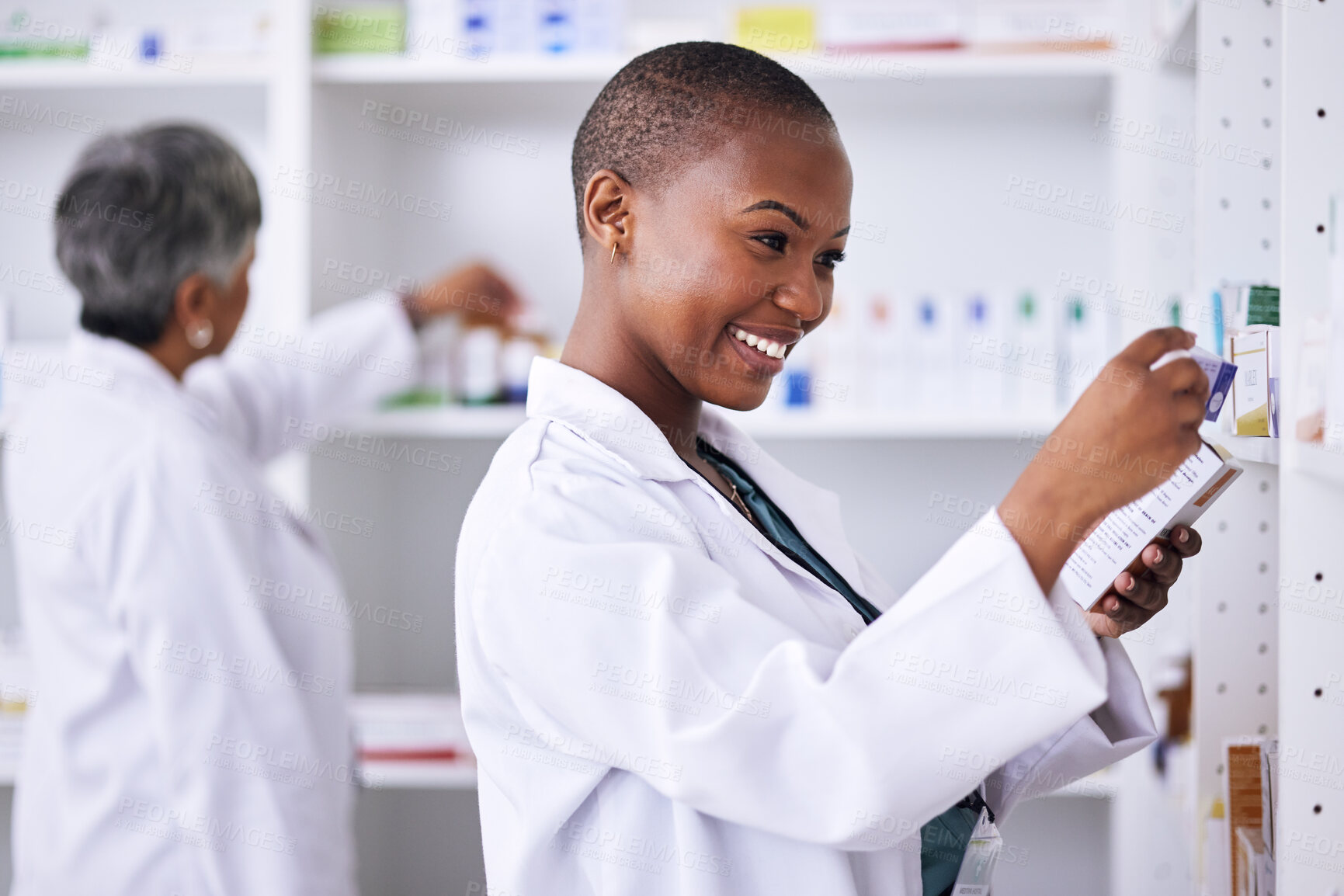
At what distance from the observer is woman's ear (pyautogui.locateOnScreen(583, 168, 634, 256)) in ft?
2.96

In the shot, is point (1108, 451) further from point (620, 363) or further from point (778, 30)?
point (778, 30)

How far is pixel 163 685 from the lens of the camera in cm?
138

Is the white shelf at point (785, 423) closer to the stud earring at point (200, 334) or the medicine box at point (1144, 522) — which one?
the stud earring at point (200, 334)

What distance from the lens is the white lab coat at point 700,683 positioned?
0.66m

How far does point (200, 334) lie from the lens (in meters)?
1.65

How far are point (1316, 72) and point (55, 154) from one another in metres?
2.30

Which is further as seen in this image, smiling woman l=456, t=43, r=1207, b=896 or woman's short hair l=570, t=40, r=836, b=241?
woman's short hair l=570, t=40, r=836, b=241

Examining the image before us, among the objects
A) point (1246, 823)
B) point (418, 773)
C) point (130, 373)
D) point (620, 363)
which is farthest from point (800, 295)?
point (418, 773)

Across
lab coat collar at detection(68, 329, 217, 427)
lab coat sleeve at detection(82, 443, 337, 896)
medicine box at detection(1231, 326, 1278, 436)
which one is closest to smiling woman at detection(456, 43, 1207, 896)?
medicine box at detection(1231, 326, 1278, 436)

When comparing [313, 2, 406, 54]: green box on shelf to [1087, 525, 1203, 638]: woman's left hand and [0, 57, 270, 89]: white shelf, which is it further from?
[1087, 525, 1203, 638]: woman's left hand

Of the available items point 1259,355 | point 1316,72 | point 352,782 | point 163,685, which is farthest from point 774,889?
point 352,782

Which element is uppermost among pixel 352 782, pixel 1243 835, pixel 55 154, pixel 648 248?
pixel 55 154

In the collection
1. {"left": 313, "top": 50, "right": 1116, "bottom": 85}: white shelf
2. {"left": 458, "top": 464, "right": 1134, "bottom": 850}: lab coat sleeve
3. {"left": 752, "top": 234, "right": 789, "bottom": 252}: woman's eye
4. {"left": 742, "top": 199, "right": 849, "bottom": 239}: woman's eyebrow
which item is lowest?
{"left": 458, "top": 464, "right": 1134, "bottom": 850}: lab coat sleeve

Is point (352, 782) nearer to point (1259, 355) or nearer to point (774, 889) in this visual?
point (774, 889)
